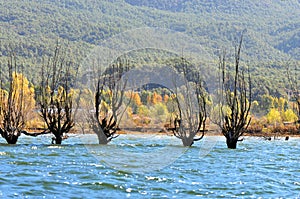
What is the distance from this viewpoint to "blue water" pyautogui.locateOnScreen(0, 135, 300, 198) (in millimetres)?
13492

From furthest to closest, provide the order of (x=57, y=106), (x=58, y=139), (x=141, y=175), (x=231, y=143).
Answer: (x=231, y=143) → (x=58, y=139) → (x=57, y=106) → (x=141, y=175)

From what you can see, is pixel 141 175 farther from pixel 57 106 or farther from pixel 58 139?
pixel 58 139

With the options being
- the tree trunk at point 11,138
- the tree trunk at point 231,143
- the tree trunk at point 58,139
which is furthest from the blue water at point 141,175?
the tree trunk at point 231,143

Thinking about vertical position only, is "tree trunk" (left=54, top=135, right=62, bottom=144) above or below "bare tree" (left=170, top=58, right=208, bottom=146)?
below

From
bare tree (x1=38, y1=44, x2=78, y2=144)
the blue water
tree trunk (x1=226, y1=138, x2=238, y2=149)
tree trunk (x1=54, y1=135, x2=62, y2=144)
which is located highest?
bare tree (x1=38, y1=44, x2=78, y2=144)

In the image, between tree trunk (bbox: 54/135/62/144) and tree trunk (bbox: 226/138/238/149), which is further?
tree trunk (bbox: 226/138/238/149)

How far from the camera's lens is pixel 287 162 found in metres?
22.2

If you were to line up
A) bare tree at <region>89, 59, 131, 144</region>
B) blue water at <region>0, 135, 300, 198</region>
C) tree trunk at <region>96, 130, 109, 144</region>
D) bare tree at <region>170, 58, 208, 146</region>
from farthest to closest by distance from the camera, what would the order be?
bare tree at <region>170, 58, 208, 146</region> → bare tree at <region>89, 59, 131, 144</region> → tree trunk at <region>96, 130, 109, 144</region> → blue water at <region>0, 135, 300, 198</region>

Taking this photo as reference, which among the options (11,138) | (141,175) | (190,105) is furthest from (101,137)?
(141,175)

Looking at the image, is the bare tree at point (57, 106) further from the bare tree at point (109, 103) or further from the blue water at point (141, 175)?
the blue water at point (141, 175)

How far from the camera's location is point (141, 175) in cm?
1645

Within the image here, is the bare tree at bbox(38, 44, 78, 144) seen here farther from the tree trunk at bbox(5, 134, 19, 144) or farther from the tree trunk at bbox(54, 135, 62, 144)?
the tree trunk at bbox(5, 134, 19, 144)

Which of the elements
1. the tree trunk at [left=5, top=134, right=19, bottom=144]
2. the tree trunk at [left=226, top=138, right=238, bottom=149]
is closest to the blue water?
the tree trunk at [left=5, top=134, right=19, bottom=144]

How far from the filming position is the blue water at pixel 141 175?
531 inches
